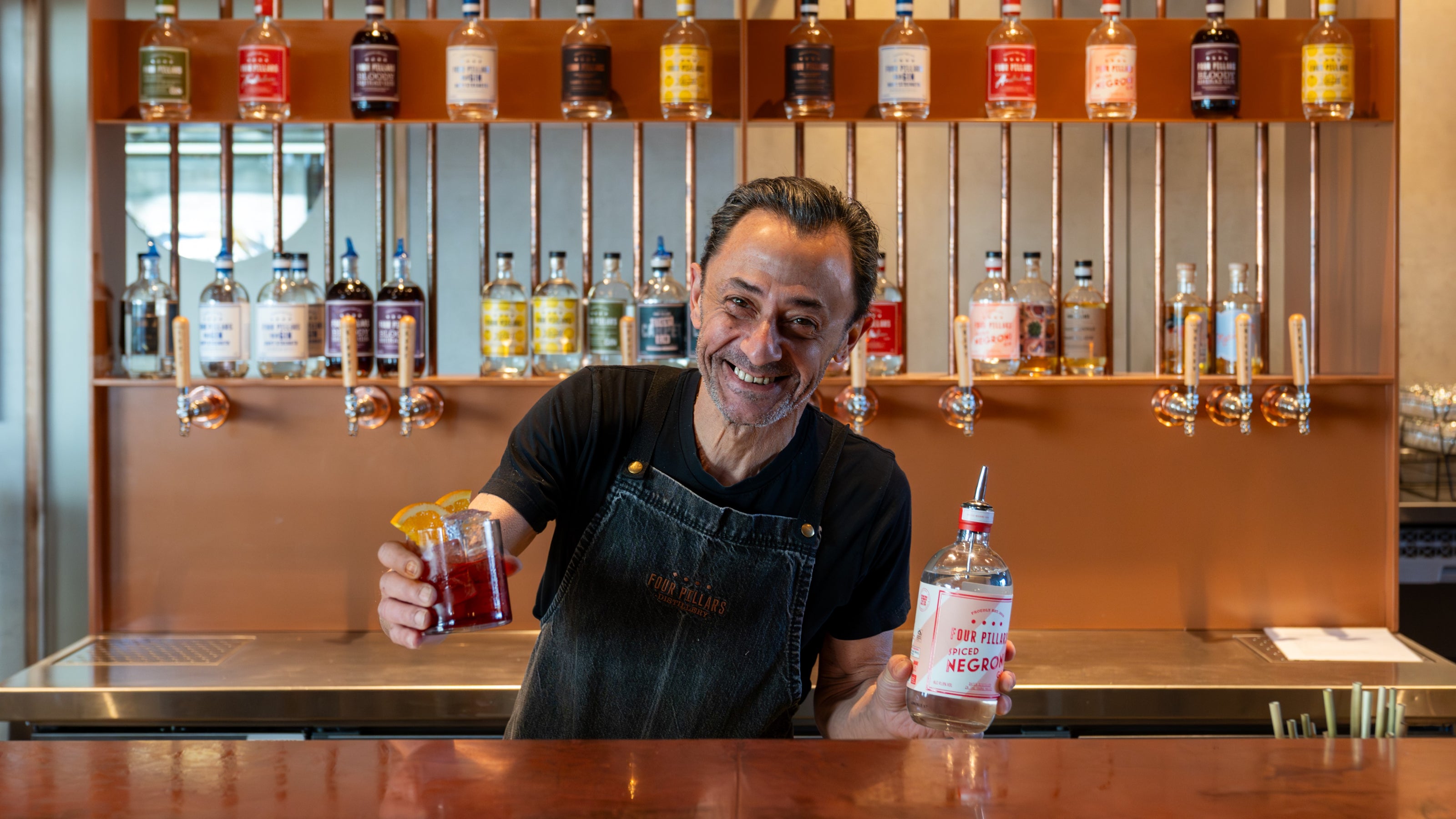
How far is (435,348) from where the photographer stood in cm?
260

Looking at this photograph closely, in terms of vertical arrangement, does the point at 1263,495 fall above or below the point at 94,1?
below

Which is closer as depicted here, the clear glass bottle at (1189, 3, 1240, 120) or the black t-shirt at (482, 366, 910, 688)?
the black t-shirt at (482, 366, 910, 688)

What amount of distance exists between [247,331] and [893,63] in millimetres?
1441

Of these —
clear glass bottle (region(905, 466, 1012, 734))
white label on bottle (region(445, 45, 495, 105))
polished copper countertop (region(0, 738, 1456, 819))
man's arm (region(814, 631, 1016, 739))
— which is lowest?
man's arm (region(814, 631, 1016, 739))

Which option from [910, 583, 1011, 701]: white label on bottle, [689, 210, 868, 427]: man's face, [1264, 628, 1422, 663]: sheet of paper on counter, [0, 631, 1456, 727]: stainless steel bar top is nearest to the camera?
[910, 583, 1011, 701]: white label on bottle

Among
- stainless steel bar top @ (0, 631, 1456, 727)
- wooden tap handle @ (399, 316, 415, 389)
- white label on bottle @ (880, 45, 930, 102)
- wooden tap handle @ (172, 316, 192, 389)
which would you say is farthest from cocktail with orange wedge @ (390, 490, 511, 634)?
white label on bottle @ (880, 45, 930, 102)

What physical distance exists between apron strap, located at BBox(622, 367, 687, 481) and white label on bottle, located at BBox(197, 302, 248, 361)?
1285 mm

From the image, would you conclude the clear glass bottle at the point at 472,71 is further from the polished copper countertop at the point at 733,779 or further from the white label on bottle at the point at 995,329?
the polished copper countertop at the point at 733,779

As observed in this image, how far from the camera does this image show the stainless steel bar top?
84.8 inches

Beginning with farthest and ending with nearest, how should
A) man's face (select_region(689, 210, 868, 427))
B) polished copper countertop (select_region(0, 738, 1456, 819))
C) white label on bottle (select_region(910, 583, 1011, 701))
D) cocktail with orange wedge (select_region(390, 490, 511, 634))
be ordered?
man's face (select_region(689, 210, 868, 427)) < cocktail with orange wedge (select_region(390, 490, 511, 634)) < white label on bottle (select_region(910, 583, 1011, 701)) < polished copper countertop (select_region(0, 738, 1456, 819))

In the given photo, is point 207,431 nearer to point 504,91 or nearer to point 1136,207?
point 504,91

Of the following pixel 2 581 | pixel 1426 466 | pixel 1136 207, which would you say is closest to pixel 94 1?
pixel 2 581

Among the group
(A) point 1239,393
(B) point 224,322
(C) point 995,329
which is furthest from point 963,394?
(B) point 224,322

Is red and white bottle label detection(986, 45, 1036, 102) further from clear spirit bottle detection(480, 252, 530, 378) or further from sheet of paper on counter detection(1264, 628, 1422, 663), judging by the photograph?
sheet of paper on counter detection(1264, 628, 1422, 663)
